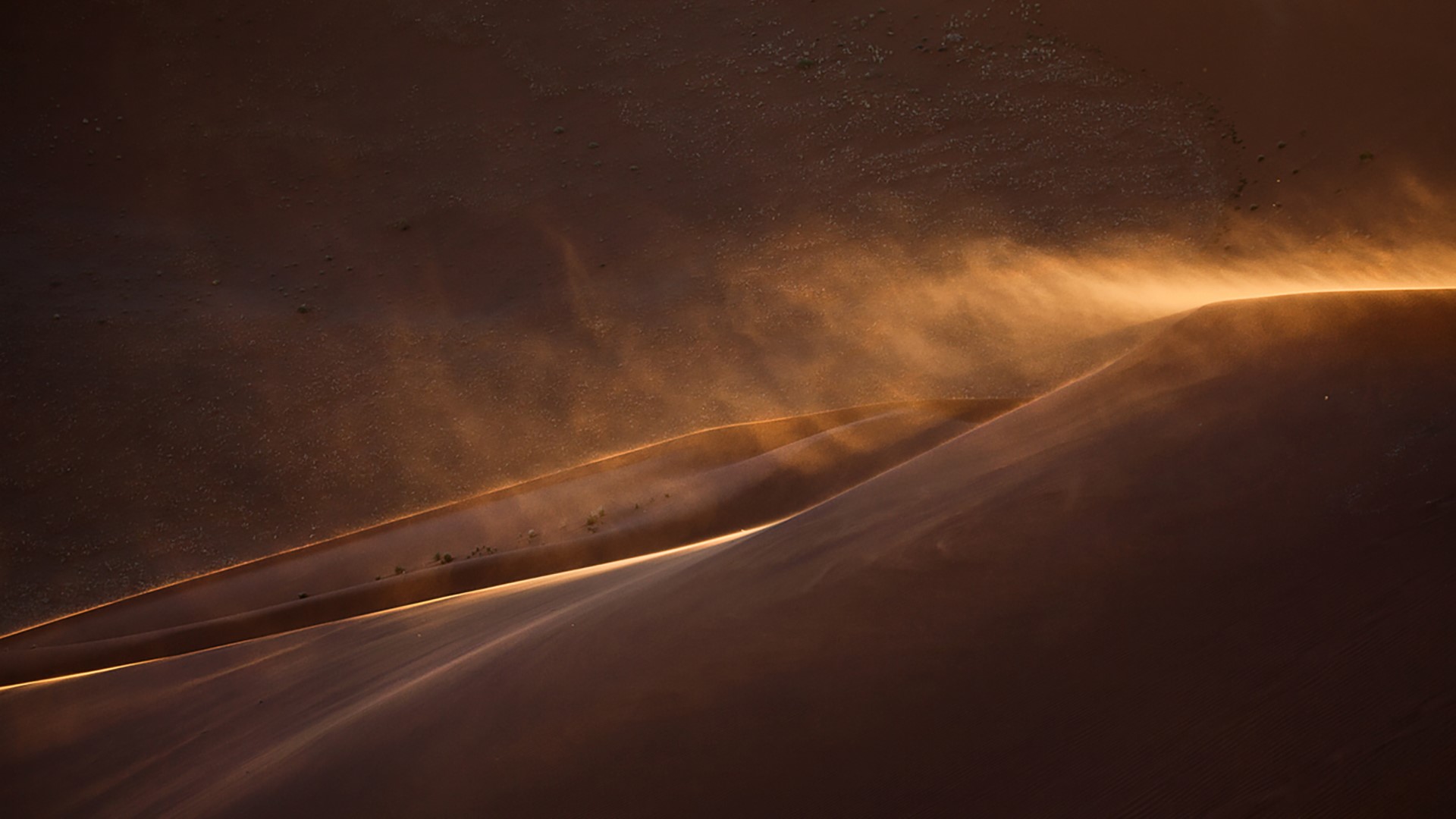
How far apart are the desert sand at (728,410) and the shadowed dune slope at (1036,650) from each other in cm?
2

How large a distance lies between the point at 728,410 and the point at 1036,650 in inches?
165

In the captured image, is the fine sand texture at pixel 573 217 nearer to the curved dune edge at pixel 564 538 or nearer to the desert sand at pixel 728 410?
the desert sand at pixel 728 410

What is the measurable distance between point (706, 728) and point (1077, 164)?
23.2ft

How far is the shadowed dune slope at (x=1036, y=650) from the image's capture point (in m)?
2.21

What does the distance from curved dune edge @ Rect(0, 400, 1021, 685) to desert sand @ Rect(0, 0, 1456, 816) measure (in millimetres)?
43

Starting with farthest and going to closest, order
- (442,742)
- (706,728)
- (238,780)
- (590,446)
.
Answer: (590,446) → (238,780) → (442,742) → (706,728)

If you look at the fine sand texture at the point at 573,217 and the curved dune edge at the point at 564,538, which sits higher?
the fine sand texture at the point at 573,217

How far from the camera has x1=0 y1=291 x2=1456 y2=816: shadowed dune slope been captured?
221 centimetres

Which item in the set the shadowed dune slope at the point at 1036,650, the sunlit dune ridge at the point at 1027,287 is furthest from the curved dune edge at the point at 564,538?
the shadowed dune slope at the point at 1036,650

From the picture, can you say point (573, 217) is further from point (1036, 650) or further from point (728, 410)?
point (1036, 650)

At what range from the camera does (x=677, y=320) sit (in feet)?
24.2

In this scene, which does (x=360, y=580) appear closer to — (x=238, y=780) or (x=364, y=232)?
(x=238, y=780)

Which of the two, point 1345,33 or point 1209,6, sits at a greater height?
point 1209,6

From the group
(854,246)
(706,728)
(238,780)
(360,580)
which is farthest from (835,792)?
(854,246)
